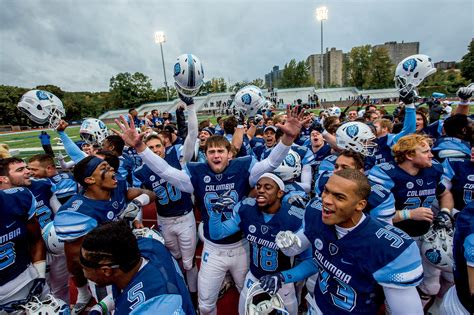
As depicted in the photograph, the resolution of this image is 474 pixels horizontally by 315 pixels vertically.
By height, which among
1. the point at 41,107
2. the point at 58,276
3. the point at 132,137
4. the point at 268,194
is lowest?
the point at 58,276

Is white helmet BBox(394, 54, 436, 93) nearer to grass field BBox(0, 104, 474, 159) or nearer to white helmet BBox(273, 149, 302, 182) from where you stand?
white helmet BBox(273, 149, 302, 182)

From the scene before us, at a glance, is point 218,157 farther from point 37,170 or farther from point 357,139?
point 37,170

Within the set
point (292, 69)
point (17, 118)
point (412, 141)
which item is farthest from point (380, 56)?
point (17, 118)

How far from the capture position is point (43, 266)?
9.72ft

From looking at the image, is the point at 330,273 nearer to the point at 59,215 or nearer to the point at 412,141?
the point at 412,141

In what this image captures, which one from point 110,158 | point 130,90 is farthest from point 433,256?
point 130,90

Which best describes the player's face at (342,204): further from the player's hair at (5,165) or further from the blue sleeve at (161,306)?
the player's hair at (5,165)

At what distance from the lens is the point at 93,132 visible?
217 inches

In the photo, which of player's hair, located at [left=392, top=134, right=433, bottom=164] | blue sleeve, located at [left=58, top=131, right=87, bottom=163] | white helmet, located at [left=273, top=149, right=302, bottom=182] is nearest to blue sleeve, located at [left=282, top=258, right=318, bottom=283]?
white helmet, located at [left=273, top=149, right=302, bottom=182]

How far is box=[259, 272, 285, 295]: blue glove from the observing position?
2.36 meters

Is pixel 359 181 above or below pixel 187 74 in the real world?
below

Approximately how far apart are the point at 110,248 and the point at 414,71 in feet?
18.1

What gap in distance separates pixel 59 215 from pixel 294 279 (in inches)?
96.3

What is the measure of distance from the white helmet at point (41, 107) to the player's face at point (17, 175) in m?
1.81
